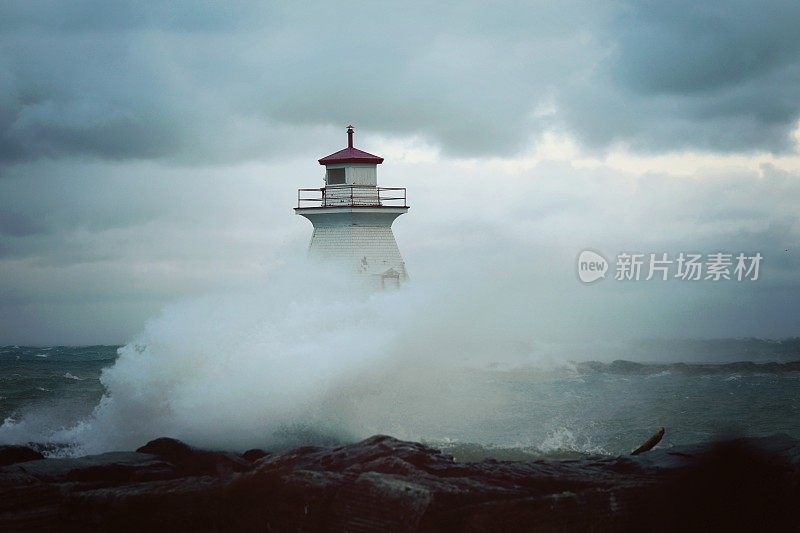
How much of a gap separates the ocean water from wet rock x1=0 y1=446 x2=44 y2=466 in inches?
153

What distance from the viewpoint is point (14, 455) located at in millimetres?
11312

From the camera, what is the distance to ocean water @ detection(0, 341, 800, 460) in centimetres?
1688

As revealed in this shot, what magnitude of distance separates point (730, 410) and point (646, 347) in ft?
68.2

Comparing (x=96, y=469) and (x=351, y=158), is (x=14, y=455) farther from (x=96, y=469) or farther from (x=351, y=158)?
(x=351, y=158)

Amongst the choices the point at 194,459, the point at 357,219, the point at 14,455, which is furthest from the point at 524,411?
the point at 14,455

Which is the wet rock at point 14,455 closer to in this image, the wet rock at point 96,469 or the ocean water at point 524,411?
the wet rock at point 96,469

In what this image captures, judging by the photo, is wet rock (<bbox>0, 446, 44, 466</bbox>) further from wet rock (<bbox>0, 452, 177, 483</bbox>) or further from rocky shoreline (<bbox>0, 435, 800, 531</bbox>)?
rocky shoreline (<bbox>0, 435, 800, 531</bbox>)

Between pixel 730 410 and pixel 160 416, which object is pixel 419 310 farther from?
pixel 730 410

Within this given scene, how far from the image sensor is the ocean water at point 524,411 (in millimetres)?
16875

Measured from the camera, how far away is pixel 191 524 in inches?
330

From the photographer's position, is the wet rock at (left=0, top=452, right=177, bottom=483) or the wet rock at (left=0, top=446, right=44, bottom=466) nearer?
the wet rock at (left=0, top=452, right=177, bottom=483)

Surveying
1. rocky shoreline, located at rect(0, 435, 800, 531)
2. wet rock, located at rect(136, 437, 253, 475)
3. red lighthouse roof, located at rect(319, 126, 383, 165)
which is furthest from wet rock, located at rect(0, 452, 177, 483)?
red lighthouse roof, located at rect(319, 126, 383, 165)

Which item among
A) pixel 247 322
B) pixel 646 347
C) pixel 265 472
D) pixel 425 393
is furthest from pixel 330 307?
pixel 646 347

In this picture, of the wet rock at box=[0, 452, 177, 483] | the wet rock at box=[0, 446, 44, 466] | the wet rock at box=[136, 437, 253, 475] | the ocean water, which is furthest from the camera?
the ocean water
